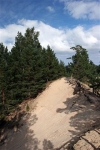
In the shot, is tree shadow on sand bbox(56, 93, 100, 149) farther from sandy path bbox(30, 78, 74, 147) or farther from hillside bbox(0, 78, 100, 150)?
Answer: sandy path bbox(30, 78, 74, 147)

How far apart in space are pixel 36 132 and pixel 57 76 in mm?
Result: 19229

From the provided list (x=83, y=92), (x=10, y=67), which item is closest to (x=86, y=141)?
(x=83, y=92)

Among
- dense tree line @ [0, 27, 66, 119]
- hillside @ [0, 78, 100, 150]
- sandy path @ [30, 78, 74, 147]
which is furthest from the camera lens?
dense tree line @ [0, 27, 66, 119]

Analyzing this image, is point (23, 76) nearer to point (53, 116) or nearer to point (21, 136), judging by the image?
point (53, 116)

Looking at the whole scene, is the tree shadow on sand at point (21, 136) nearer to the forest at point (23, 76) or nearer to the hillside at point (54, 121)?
the hillside at point (54, 121)

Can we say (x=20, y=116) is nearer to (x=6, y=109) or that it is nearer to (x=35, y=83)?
(x=6, y=109)

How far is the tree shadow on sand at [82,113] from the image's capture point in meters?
19.8

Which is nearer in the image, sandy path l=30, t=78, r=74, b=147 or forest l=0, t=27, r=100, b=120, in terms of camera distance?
sandy path l=30, t=78, r=74, b=147

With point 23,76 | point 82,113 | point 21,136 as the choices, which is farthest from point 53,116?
point 23,76

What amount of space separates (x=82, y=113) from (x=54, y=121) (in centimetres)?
458

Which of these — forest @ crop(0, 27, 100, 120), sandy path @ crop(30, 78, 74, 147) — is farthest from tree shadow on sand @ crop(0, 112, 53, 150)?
forest @ crop(0, 27, 100, 120)

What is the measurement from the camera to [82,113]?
25000mm

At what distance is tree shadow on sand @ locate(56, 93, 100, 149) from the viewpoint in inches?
781

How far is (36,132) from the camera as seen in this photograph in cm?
2622
